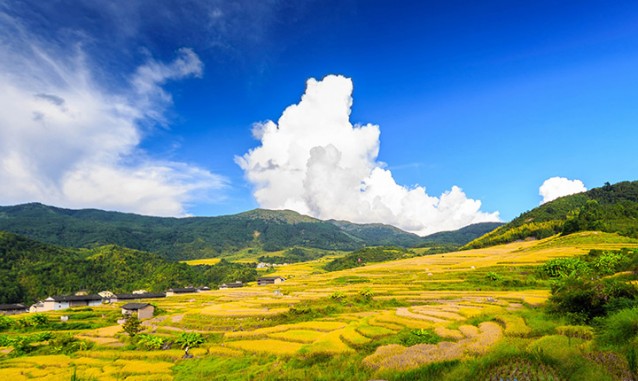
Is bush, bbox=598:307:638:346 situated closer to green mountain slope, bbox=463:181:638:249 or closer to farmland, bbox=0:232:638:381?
farmland, bbox=0:232:638:381

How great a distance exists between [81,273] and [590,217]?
202171 millimetres

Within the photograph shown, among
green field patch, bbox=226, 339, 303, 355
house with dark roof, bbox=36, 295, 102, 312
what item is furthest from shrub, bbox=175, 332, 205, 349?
house with dark roof, bbox=36, 295, 102, 312

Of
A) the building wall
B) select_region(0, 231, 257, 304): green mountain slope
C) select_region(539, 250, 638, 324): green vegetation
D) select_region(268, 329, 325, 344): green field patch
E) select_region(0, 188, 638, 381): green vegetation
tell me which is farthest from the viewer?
select_region(0, 231, 257, 304): green mountain slope

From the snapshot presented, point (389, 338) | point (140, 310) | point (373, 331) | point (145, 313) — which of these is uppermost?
point (389, 338)

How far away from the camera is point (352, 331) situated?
111 feet

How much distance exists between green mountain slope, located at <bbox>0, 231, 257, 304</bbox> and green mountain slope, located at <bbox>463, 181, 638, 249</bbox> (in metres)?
135

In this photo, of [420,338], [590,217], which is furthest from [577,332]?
[590,217]

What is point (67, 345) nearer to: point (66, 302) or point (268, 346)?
point (268, 346)

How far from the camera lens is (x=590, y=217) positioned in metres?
112

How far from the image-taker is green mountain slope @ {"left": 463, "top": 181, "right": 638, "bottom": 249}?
102562 millimetres

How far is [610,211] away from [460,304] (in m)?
109

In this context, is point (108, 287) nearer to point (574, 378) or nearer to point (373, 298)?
point (373, 298)

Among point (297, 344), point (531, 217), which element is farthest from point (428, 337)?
point (531, 217)

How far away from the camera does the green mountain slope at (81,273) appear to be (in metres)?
124
